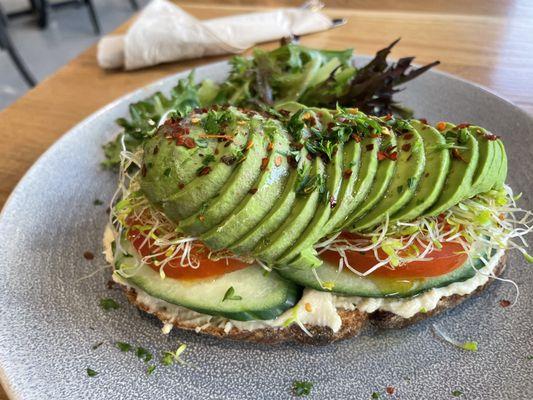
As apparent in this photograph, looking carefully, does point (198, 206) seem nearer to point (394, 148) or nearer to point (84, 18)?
point (394, 148)

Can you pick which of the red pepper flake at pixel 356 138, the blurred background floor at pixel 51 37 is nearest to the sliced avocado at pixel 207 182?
the red pepper flake at pixel 356 138

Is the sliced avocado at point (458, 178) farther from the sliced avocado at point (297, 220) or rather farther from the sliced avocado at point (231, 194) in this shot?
the sliced avocado at point (231, 194)

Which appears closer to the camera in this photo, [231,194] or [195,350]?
[231,194]

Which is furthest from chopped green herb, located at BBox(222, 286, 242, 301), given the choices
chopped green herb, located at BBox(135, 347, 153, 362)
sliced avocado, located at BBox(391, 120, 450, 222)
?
sliced avocado, located at BBox(391, 120, 450, 222)

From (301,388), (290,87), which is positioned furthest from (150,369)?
(290,87)

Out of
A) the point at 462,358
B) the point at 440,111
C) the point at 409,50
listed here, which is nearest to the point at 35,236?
the point at 462,358

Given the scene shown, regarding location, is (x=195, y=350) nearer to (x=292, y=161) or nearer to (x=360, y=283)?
(x=360, y=283)
